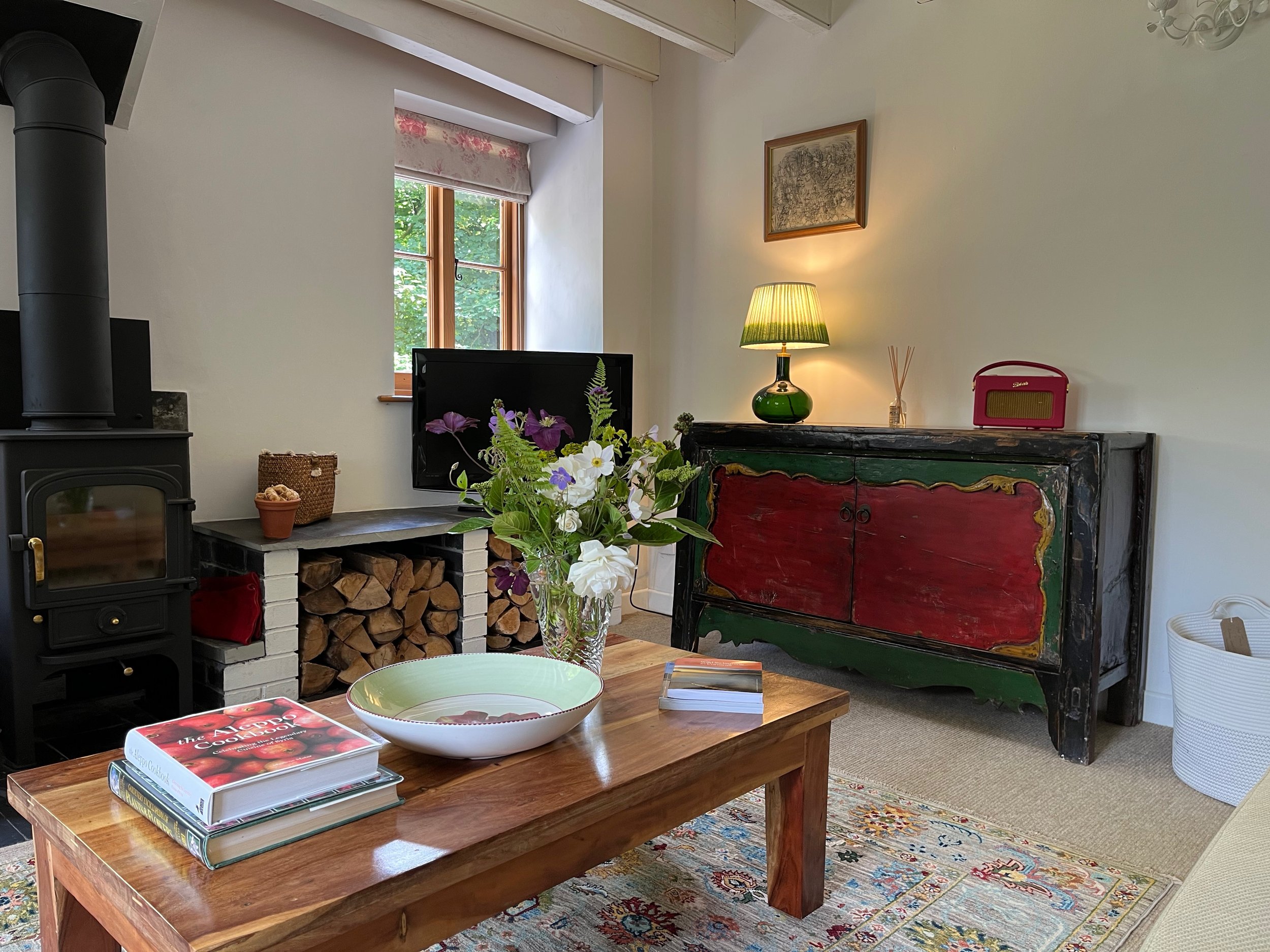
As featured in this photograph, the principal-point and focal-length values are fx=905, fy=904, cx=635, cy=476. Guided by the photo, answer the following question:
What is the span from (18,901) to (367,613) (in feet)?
4.55

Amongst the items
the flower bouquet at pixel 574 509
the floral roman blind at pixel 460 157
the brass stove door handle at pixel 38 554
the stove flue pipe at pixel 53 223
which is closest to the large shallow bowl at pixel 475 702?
the flower bouquet at pixel 574 509

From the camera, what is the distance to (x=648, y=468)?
63.4 inches

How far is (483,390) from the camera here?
3.46 metres

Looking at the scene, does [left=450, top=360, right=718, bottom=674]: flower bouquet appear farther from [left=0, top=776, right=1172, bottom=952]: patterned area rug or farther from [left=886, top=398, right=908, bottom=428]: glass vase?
[left=886, top=398, right=908, bottom=428]: glass vase

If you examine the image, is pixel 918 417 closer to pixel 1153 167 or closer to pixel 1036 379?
pixel 1036 379

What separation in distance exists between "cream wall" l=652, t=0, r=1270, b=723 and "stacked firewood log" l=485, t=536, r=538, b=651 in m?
1.15

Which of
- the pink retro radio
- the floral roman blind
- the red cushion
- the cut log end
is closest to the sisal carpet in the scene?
the pink retro radio

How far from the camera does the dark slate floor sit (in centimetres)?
246

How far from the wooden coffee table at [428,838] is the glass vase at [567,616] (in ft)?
0.32

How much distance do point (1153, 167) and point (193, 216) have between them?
2998mm

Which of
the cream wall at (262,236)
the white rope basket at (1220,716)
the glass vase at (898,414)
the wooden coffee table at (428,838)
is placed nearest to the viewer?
the wooden coffee table at (428,838)

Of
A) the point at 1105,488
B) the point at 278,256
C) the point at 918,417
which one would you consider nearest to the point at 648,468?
the point at 1105,488

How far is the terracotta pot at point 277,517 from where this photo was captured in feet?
8.98

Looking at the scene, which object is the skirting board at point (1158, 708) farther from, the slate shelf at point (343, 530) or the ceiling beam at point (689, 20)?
the ceiling beam at point (689, 20)
